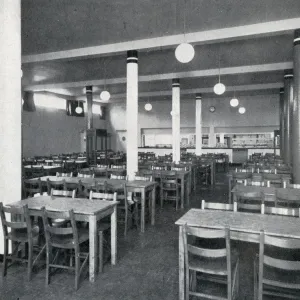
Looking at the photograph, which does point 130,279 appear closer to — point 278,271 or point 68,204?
point 68,204

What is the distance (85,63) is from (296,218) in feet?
27.1

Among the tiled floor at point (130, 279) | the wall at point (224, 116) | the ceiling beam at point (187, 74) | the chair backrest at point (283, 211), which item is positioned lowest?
the tiled floor at point (130, 279)

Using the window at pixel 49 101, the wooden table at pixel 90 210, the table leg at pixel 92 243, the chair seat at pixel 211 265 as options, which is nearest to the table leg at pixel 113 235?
the wooden table at pixel 90 210

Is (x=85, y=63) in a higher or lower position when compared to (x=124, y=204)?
higher

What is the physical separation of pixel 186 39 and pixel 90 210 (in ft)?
16.2

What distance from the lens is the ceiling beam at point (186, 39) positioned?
6148 millimetres

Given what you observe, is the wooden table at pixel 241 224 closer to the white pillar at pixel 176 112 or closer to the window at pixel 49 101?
the white pillar at pixel 176 112

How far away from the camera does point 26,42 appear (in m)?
7.31

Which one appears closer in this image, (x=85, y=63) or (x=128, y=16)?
(x=128, y=16)

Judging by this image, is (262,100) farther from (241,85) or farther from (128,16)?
(128,16)

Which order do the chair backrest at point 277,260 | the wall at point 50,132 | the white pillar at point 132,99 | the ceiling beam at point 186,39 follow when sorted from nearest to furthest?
the chair backrest at point 277,260
the ceiling beam at point 186,39
the white pillar at point 132,99
the wall at point 50,132

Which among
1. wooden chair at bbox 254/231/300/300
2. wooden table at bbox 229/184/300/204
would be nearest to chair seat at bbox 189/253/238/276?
wooden chair at bbox 254/231/300/300

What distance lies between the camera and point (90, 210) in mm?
3152

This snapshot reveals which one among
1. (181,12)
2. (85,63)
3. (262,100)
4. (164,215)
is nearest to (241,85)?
(262,100)
